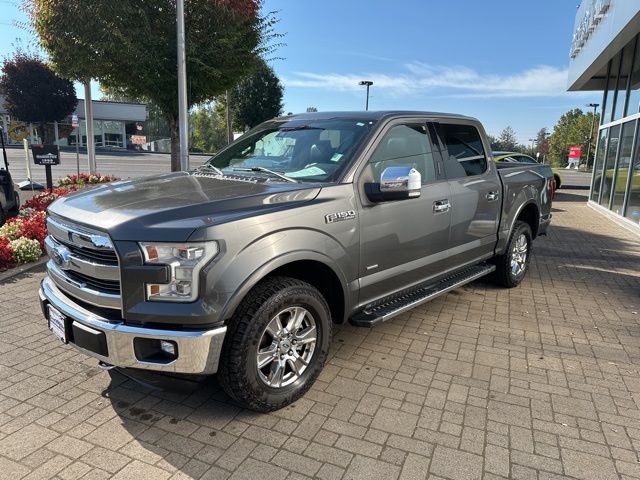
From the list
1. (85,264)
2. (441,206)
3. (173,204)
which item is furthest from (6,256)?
(441,206)

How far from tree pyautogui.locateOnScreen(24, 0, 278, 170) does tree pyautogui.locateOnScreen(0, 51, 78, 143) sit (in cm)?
2709

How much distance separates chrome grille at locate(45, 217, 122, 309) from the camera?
263 cm

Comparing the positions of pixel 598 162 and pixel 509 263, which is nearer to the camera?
pixel 509 263

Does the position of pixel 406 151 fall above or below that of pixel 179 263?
above

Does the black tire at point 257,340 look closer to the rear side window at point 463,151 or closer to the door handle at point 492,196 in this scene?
the rear side window at point 463,151

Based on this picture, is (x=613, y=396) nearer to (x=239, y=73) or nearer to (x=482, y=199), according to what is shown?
(x=482, y=199)

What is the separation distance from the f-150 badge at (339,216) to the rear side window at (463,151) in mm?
1506

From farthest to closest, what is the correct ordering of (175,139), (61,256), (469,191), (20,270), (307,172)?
(175,139), (20,270), (469,191), (307,172), (61,256)

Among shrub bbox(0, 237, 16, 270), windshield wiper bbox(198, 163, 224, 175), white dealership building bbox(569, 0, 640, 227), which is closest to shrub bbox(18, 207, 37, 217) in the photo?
shrub bbox(0, 237, 16, 270)

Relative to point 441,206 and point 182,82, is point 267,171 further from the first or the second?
point 182,82

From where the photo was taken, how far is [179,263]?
8.30 ft

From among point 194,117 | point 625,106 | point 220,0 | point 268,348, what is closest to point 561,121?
point 194,117

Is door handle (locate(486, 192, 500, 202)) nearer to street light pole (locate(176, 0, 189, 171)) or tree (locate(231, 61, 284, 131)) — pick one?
street light pole (locate(176, 0, 189, 171))

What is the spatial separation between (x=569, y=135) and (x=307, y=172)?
89.0m
